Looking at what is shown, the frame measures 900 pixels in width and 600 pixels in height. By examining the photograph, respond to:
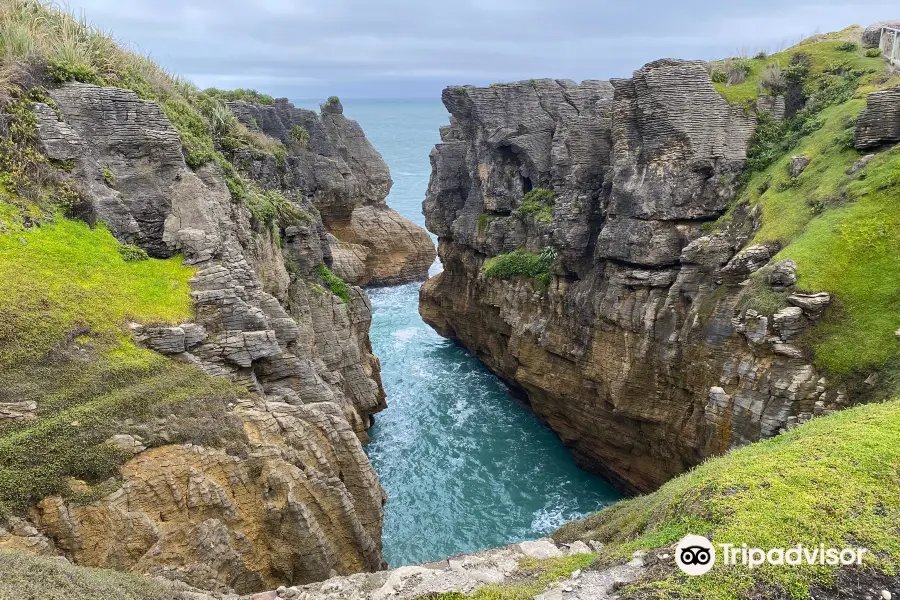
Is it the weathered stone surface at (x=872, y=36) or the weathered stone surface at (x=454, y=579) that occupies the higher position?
the weathered stone surface at (x=872, y=36)

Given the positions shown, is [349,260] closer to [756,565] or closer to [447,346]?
[447,346]

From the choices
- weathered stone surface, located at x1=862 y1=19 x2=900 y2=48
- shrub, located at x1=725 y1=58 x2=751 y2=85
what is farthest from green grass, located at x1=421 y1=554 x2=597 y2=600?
weathered stone surface, located at x1=862 y1=19 x2=900 y2=48

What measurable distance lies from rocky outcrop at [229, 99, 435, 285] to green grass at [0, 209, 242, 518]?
2751 cm

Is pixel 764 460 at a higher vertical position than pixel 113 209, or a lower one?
lower

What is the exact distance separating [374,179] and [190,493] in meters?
47.4

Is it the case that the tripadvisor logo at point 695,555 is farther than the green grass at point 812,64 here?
No

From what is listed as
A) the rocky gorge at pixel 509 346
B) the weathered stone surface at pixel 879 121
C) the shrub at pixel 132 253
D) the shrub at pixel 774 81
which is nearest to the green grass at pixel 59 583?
the rocky gorge at pixel 509 346

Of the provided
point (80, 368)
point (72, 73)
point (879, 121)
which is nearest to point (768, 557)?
point (80, 368)

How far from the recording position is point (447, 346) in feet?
141

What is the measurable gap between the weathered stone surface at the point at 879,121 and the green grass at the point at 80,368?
69.4ft

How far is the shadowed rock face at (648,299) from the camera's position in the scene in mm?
17562

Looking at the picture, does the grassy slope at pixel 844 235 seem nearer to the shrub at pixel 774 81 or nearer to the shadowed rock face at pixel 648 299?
the shadowed rock face at pixel 648 299

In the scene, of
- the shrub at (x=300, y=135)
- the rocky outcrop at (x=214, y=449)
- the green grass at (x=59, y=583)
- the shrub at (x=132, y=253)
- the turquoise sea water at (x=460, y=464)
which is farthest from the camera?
the shrub at (x=300, y=135)

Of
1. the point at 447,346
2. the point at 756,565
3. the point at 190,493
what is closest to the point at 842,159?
the point at 756,565
